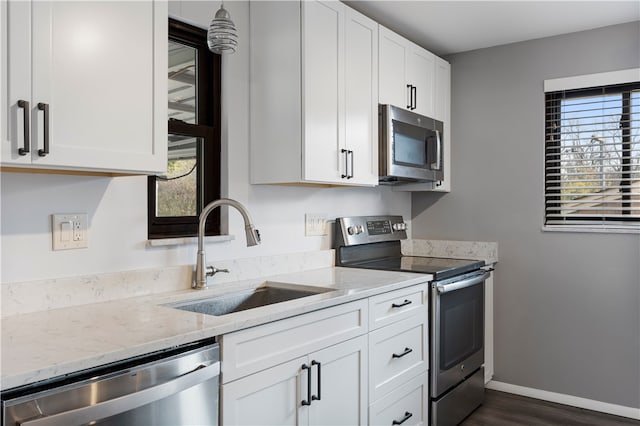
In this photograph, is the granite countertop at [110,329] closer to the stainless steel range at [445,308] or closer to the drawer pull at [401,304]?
the drawer pull at [401,304]

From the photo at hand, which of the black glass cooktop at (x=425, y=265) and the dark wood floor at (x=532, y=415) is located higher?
the black glass cooktop at (x=425, y=265)

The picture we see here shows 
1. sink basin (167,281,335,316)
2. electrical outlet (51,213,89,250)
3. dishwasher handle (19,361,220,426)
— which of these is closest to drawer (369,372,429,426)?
sink basin (167,281,335,316)

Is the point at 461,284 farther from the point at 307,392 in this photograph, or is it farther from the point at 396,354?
the point at 307,392

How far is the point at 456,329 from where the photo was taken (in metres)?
2.92

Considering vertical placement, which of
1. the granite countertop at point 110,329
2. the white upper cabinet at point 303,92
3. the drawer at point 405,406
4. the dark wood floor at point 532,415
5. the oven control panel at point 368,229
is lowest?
the dark wood floor at point 532,415

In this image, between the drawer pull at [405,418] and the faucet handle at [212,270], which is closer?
the faucet handle at [212,270]

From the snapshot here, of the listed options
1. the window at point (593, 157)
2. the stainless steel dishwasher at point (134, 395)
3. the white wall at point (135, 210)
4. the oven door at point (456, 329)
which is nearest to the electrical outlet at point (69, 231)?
the white wall at point (135, 210)

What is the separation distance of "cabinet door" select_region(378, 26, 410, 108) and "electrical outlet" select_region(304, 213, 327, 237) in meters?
0.74

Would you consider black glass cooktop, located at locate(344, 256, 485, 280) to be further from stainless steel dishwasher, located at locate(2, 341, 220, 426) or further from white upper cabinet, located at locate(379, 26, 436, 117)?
stainless steel dishwasher, located at locate(2, 341, 220, 426)

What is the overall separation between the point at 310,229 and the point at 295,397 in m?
1.18

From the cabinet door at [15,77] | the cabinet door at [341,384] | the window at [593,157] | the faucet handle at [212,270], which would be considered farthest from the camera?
the window at [593,157]

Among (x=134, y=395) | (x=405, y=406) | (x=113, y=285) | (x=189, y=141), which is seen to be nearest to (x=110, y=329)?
(x=134, y=395)

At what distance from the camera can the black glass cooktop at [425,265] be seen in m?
2.78

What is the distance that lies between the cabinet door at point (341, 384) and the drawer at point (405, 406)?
122 mm
